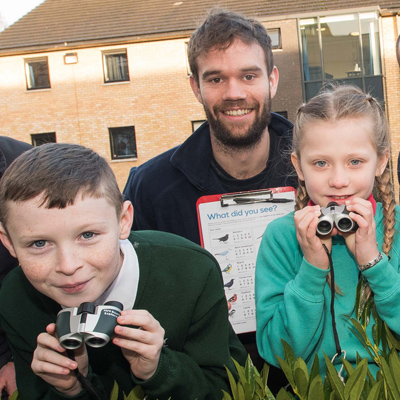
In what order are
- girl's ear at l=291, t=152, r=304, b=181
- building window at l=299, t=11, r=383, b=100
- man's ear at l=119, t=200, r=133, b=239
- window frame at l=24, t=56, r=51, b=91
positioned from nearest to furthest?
1. man's ear at l=119, t=200, r=133, b=239
2. girl's ear at l=291, t=152, r=304, b=181
3. building window at l=299, t=11, r=383, b=100
4. window frame at l=24, t=56, r=51, b=91

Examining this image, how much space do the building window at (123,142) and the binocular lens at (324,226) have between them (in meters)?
22.4

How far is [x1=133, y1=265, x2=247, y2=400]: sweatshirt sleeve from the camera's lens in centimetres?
188

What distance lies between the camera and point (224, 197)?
11.5 feet

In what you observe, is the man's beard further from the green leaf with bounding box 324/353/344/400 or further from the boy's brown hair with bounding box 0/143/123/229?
the green leaf with bounding box 324/353/344/400

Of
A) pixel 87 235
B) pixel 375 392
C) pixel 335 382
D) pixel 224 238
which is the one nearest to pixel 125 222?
pixel 87 235

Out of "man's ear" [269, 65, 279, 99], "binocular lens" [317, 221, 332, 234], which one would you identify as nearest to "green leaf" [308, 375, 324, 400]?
"binocular lens" [317, 221, 332, 234]

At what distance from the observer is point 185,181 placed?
378cm

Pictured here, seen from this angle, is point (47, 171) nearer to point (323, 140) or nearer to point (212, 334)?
point (212, 334)

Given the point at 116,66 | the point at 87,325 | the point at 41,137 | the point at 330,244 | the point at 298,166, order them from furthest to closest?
the point at 41,137, the point at 116,66, the point at 298,166, the point at 330,244, the point at 87,325

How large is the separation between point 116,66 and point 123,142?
3.58 m

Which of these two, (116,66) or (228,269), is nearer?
(228,269)

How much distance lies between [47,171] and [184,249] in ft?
2.35

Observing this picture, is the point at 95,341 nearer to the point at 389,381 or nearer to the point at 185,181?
the point at 389,381

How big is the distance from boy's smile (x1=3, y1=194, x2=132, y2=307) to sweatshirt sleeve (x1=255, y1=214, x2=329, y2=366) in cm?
81
